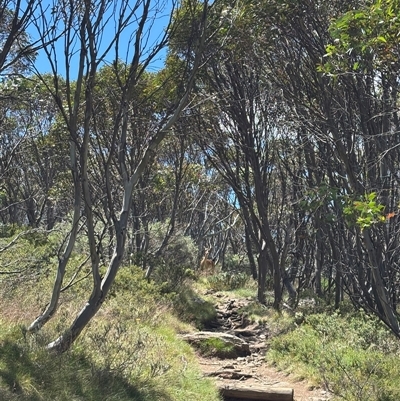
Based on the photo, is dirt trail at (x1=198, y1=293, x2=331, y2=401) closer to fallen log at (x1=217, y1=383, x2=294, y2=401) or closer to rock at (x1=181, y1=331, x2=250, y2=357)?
rock at (x1=181, y1=331, x2=250, y2=357)

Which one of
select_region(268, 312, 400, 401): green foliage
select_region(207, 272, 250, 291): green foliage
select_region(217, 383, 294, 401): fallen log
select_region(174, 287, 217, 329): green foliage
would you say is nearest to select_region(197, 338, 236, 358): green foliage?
select_region(268, 312, 400, 401): green foliage

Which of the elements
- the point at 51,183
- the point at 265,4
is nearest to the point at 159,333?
the point at 265,4

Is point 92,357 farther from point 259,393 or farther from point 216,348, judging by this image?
point 216,348

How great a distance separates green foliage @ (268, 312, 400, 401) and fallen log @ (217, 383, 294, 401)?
53 cm

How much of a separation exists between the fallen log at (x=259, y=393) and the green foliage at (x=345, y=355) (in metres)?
0.53

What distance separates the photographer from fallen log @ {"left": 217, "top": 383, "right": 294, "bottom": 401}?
6.17 metres

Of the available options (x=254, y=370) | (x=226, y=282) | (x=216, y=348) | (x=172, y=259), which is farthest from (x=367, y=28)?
(x=226, y=282)

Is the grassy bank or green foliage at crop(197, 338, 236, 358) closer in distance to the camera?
the grassy bank

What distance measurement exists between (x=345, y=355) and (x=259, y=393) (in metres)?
1.68

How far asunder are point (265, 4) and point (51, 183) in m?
15.5

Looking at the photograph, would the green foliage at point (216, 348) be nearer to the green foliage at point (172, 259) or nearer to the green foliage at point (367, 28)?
the green foliage at point (172, 259)

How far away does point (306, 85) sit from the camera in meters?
9.13

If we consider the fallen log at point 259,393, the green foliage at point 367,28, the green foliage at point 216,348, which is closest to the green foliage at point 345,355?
the fallen log at point 259,393

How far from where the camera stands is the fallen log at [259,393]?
617cm
